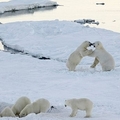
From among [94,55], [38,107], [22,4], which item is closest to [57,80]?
[94,55]

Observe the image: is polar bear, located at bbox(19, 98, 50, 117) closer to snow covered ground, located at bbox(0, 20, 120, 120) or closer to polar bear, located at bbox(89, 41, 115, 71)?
snow covered ground, located at bbox(0, 20, 120, 120)

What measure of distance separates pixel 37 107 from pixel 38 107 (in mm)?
16

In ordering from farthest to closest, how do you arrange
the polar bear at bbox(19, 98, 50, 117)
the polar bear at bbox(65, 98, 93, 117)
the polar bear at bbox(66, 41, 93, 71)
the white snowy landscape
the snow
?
the snow
the polar bear at bbox(66, 41, 93, 71)
the white snowy landscape
the polar bear at bbox(19, 98, 50, 117)
the polar bear at bbox(65, 98, 93, 117)

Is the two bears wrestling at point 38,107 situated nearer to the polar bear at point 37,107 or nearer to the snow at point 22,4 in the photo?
the polar bear at point 37,107

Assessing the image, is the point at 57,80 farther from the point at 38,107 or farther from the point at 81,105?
the point at 81,105

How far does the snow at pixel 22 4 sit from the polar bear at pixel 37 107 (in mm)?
31142

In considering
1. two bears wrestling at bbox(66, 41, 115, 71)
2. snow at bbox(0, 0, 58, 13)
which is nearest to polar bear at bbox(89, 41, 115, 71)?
two bears wrestling at bbox(66, 41, 115, 71)

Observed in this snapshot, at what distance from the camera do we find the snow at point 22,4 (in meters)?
37.6

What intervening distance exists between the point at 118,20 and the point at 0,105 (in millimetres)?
21021

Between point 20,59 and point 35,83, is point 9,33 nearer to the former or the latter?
point 20,59

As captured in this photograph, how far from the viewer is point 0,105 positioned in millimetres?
6133

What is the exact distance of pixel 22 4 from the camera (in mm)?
39906

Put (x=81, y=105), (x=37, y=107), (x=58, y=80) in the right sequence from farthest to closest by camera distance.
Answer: (x=58, y=80), (x=37, y=107), (x=81, y=105)

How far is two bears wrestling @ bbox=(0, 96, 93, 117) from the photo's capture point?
4965 millimetres
